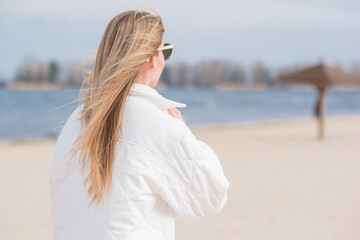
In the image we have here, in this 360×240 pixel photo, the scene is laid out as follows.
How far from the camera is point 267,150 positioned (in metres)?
9.96

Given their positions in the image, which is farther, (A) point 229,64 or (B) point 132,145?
(A) point 229,64

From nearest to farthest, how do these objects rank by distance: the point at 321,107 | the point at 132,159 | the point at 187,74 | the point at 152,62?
1. the point at 132,159
2. the point at 152,62
3. the point at 321,107
4. the point at 187,74

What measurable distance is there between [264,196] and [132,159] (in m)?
4.72

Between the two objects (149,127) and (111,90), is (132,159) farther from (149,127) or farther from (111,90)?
(111,90)

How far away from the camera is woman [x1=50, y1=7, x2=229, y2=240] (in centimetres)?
112

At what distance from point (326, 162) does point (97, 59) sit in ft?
25.1

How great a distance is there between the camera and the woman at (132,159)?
1120mm

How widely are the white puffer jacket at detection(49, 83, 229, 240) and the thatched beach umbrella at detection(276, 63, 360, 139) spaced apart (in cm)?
1088

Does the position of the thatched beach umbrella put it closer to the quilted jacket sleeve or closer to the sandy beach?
the sandy beach

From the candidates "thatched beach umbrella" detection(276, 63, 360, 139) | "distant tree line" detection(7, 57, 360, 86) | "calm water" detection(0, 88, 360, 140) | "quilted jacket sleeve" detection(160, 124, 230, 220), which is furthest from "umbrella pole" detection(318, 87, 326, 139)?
"distant tree line" detection(7, 57, 360, 86)

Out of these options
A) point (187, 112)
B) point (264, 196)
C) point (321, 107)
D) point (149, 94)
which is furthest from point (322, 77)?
point (187, 112)

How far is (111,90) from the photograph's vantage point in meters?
1.13

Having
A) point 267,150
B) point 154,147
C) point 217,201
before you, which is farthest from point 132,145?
point 267,150

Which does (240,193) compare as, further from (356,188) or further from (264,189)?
(356,188)
